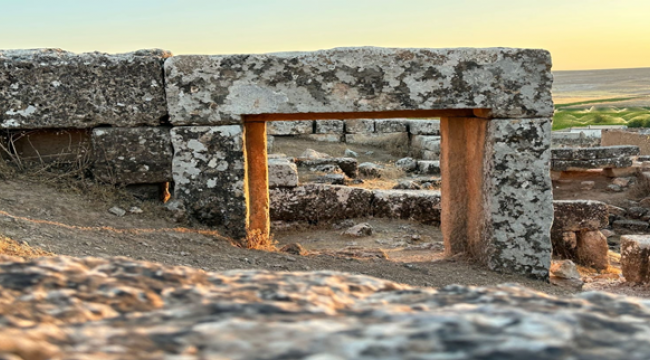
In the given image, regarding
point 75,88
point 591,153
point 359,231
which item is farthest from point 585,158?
point 75,88

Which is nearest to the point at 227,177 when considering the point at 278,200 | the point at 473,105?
the point at 473,105

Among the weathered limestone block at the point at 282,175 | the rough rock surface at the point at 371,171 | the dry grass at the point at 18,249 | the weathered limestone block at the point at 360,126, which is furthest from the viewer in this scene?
the weathered limestone block at the point at 360,126

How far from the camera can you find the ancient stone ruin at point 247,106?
4.14 metres

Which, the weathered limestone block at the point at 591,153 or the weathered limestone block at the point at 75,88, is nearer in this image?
the weathered limestone block at the point at 75,88

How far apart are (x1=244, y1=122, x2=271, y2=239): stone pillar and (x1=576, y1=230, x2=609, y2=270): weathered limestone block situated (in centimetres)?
400

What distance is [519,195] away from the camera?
4.29 metres

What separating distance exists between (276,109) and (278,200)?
2.91 meters

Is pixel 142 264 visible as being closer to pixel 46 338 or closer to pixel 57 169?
pixel 46 338

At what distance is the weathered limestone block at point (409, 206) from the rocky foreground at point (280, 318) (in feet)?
19.9

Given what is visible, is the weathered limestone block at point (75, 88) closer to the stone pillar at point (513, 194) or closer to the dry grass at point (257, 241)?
the dry grass at point (257, 241)

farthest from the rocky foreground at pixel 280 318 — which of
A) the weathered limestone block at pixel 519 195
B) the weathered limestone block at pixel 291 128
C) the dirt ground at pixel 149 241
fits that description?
the weathered limestone block at pixel 291 128

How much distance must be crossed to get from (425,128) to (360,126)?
1.65 m

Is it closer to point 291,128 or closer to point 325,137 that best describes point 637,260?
point 291,128

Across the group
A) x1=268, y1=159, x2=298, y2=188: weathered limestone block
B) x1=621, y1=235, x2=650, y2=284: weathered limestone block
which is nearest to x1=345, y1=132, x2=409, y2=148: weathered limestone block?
x1=268, y1=159, x2=298, y2=188: weathered limestone block
